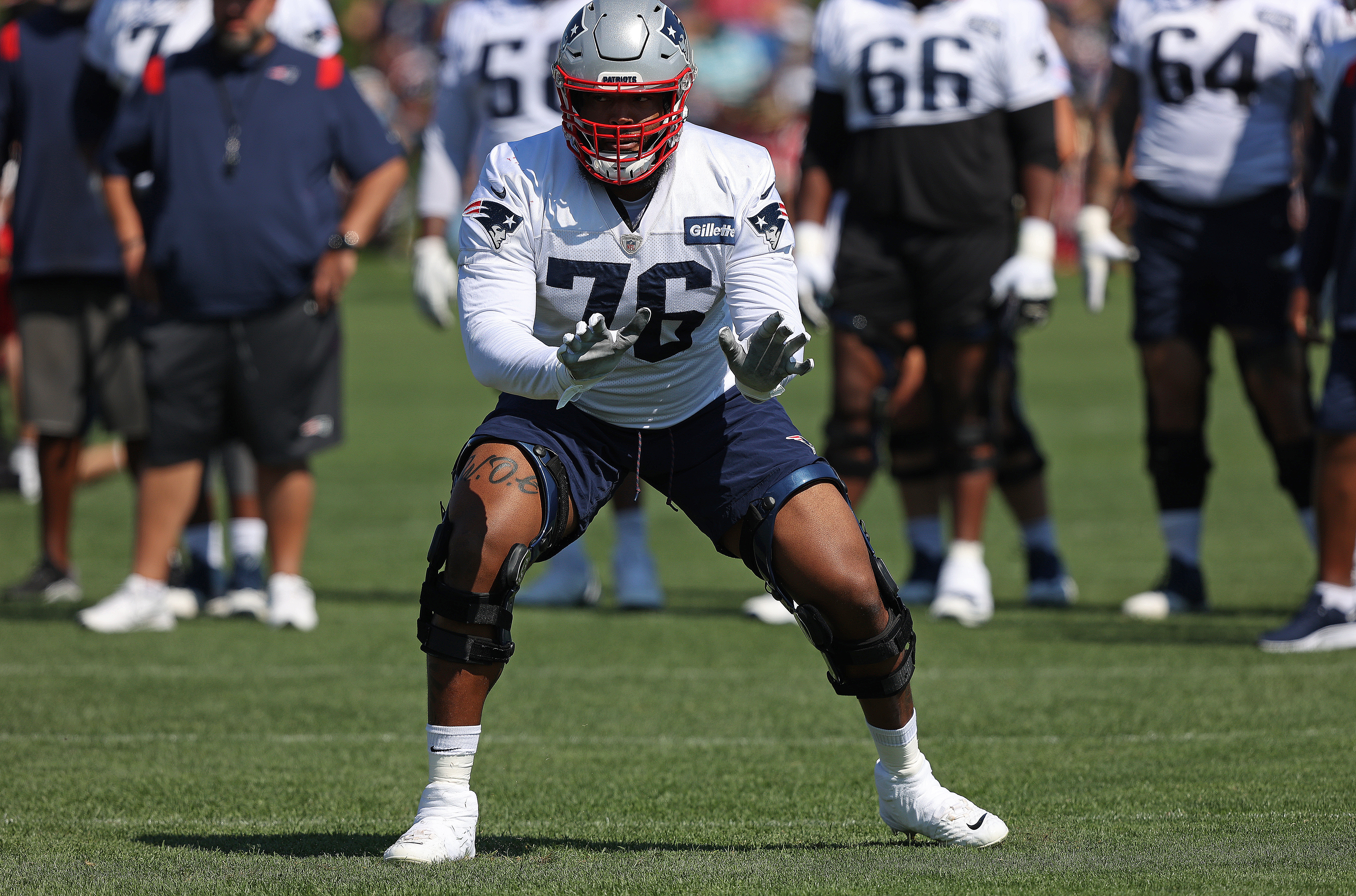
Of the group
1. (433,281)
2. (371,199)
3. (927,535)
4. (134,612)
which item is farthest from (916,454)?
(134,612)

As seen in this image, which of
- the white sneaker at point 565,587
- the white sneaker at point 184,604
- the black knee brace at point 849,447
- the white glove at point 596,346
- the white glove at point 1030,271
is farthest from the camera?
the white sneaker at point 565,587

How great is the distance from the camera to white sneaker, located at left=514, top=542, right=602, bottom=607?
8.16 m

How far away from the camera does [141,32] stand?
768 centimetres

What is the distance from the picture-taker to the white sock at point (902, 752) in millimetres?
4086

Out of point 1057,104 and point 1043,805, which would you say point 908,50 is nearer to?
point 1057,104

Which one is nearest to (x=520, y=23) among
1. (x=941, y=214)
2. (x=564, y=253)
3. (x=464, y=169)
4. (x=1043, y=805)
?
(x=464, y=169)

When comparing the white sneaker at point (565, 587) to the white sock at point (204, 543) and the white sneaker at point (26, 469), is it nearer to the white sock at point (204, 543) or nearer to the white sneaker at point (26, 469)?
the white sock at point (204, 543)

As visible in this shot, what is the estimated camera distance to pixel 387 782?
4.86m

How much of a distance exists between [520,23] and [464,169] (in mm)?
867

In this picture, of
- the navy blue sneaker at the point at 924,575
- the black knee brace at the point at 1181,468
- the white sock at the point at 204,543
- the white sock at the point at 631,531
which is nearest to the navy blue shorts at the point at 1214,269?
the black knee brace at the point at 1181,468

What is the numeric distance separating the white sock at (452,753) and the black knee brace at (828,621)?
74cm

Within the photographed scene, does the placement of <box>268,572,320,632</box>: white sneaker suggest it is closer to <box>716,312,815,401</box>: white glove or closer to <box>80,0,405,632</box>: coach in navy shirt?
<box>80,0,405,632</box>: coach in navy shirt

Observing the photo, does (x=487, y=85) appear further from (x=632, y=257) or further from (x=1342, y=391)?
(x=632, y=257)

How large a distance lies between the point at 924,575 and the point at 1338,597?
6.97ft
